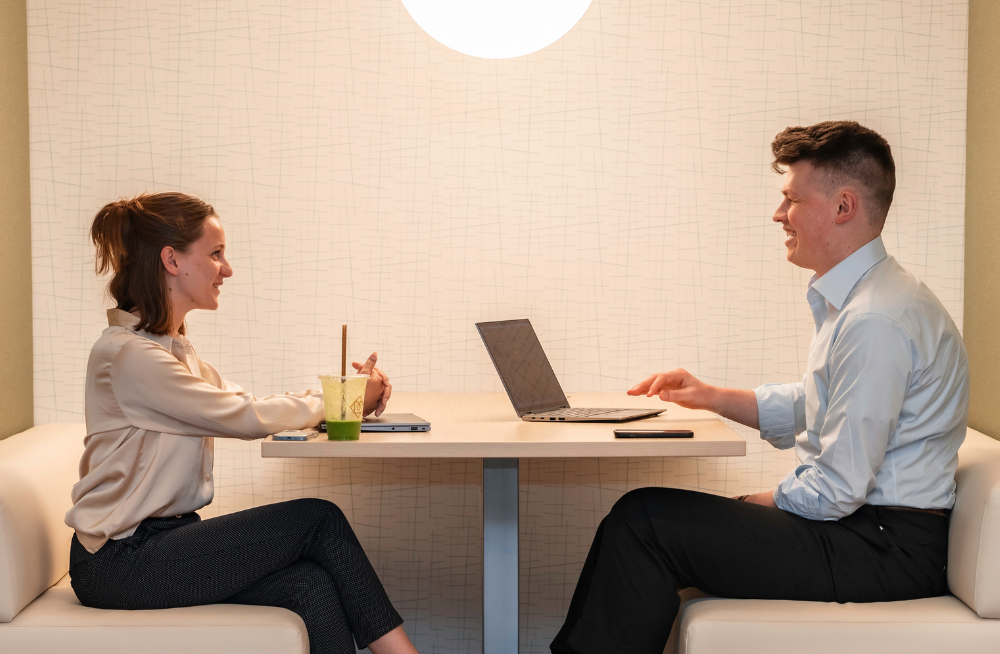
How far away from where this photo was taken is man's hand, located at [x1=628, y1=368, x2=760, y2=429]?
1.85m

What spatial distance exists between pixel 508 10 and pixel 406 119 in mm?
712

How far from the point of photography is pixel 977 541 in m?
1.49

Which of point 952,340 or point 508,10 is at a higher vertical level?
point 508,10

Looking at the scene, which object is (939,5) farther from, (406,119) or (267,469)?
(267,469)

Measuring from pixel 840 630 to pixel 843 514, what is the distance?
0.64 ft

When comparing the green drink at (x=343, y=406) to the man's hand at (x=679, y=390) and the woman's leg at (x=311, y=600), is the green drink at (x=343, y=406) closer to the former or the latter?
the woman's leg at (x=311, y=600)

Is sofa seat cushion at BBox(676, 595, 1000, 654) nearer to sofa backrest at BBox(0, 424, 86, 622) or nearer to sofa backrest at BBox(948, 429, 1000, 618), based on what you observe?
sofa backrest at BBox(948, 429, 1000, 618)

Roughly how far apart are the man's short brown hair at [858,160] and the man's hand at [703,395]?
464mm

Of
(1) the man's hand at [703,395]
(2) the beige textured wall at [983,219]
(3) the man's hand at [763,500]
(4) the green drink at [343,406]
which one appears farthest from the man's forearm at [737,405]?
(4) the green drink at [343,406]

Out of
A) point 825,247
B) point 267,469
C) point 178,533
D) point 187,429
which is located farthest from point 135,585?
point 825,247

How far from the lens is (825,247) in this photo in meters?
1.70

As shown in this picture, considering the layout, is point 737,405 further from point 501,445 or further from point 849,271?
point 501,445

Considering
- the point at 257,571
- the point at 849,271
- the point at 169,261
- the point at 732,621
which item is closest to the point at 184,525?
the point at 257,571

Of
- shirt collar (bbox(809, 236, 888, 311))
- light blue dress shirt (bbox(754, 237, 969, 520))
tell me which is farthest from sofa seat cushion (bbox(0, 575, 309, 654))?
shirt collar (bbox(809, 236, 888, 311))
